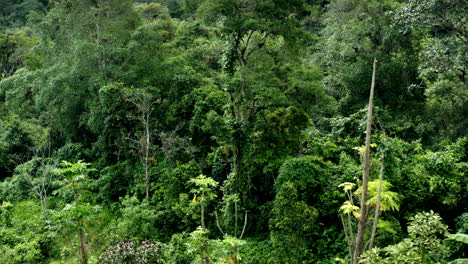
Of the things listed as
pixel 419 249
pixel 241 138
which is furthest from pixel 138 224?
pixel 419 249

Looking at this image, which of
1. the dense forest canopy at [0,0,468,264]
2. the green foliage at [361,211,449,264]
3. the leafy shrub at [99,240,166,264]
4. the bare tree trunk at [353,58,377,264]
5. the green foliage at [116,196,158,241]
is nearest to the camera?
the bare tree trunk at [353,58,377,264]

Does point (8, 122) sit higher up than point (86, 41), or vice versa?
point (86, 41)

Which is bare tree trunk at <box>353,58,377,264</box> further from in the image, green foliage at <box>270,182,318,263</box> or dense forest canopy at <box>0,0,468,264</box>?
green foliage at <box>270,182,318,263</box>

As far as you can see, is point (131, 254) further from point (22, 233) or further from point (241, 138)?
point (22, 233)

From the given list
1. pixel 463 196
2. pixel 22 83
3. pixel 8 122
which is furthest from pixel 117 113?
pixel 463 196

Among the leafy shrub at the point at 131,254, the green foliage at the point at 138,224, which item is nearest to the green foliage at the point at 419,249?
the leafy shrub at the point at 131,254

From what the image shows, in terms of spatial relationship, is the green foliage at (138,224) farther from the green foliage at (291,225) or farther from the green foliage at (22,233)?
the green foliage at (291,225)

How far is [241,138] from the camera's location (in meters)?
11.9

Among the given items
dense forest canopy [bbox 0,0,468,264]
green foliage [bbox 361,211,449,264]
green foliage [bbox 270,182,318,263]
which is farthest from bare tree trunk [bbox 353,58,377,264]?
green foliage [bbox 270,182,318,263]

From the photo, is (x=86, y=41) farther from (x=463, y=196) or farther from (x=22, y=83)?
(x=463, y=196)

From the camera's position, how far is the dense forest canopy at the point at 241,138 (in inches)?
369

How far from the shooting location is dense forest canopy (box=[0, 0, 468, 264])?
9367 millimetres

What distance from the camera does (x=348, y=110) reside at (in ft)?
52.4

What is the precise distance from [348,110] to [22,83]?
49.2 ft
